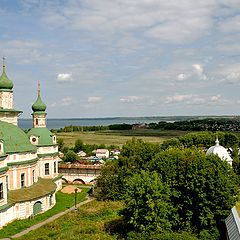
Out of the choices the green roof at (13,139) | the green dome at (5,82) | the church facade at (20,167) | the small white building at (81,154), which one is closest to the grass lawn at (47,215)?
the church facade at (20,167)

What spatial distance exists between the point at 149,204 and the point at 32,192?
43.3 ft

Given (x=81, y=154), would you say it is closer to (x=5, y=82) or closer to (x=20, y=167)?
(x=5, y=82)

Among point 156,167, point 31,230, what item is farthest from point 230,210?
point 31,230

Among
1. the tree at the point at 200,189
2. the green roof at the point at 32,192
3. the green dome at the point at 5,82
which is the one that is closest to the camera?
the tree at the point at 200,189

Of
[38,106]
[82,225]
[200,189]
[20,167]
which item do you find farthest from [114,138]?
[200,189]

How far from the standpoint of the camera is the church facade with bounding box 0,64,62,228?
94.8ft

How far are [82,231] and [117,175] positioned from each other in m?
12.2

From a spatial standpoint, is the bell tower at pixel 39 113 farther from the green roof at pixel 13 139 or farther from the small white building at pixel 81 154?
the small white building at pixel 81 154

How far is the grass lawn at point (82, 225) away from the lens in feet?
82.8

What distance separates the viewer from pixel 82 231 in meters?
26.2

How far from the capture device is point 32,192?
32.1 m

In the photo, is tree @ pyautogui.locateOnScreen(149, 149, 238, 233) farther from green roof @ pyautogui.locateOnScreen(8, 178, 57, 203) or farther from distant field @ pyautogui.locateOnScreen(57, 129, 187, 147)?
distant field @ pyautogui.locateOnScreen(57, 129, 187, 147)

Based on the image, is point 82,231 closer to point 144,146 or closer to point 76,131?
point 144,146

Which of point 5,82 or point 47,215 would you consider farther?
point 5,82
